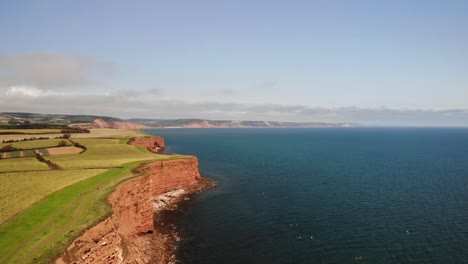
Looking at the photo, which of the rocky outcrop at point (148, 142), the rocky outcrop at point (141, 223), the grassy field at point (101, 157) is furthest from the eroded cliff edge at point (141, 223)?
the rocky outcrop at point (148, 142)

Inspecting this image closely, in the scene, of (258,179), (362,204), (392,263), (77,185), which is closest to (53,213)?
(77,185)

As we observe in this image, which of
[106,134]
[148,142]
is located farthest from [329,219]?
[106,134]

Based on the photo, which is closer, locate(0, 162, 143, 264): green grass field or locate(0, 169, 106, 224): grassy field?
locate(0, 162, 143, 264): green grass field

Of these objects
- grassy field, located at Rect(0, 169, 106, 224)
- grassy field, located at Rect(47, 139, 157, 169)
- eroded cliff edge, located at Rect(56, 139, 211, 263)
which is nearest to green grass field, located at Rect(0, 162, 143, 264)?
eroded cliff edge, located at Rect(56, 139, 211, 263)

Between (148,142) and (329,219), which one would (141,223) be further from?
(148,142)

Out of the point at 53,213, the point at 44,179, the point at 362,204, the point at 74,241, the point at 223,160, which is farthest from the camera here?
the point at 223,160

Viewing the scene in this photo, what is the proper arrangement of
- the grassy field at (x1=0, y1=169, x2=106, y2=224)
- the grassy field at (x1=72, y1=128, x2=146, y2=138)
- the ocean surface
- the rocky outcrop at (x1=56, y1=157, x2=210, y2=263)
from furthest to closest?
the grassy field at (x1=72, y1=128, x2=146, y2=138) < the ocean surface < the grassy field at (x1=0, y1=169, x2=106, y2=224) < the rocky outcrop at (x1=56, y1=157, x2=210, y2=263)

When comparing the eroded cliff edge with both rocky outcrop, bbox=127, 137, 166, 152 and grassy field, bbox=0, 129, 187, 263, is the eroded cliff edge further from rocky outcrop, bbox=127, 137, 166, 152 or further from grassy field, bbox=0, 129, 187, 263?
rocky outcrop, bbox=127, 137, 166, 152

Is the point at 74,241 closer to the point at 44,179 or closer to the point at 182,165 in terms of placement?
the point at 44,179

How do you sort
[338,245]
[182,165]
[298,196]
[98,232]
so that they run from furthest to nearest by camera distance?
[182,165], [298,196], [338,245], [98,232]
